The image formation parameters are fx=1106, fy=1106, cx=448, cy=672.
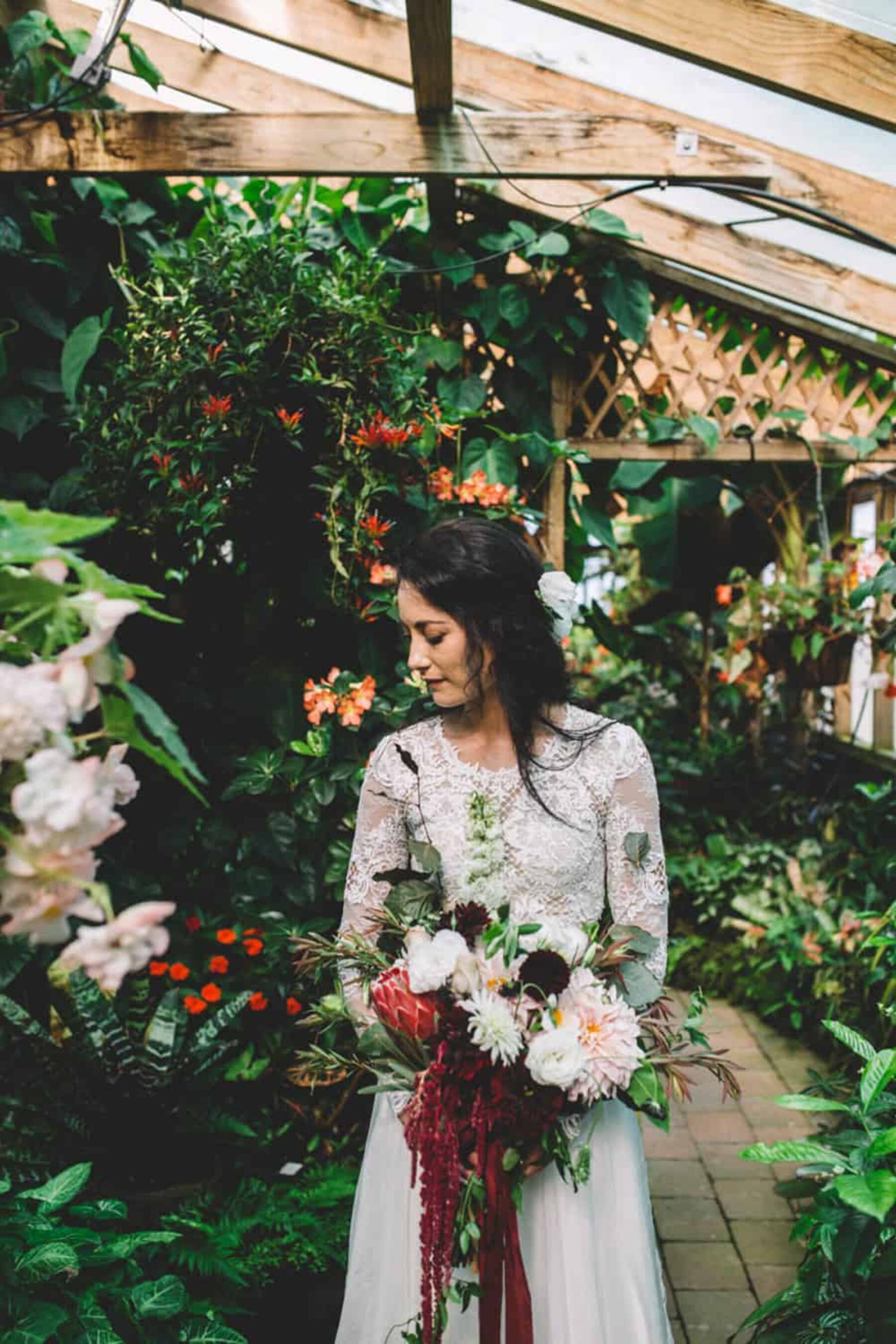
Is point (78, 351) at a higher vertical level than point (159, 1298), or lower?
higher

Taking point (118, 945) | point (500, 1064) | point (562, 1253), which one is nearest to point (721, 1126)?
point (562, 1253)

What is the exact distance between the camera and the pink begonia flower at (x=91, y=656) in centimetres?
73

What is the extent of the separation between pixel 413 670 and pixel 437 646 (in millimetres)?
63

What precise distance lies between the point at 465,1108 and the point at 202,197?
9.25ft

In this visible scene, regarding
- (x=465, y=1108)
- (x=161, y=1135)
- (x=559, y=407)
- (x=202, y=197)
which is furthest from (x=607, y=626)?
(x=465, y=1108)

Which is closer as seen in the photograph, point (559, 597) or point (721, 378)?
point (559, 597)

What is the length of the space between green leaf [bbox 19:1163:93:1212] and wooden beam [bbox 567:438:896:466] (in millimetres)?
2555

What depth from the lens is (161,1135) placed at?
8.14ft

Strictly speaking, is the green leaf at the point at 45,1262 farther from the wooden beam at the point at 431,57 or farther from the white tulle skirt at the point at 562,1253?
the wooden beam at the point at 431,57

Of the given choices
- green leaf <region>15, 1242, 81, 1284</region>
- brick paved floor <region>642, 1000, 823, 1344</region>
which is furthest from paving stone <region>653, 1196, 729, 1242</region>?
green leaf <region>15, 1242, 81, 1284</region>

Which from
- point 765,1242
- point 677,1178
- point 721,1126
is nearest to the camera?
point 765,1242

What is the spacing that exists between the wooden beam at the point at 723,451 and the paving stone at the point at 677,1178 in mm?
2236

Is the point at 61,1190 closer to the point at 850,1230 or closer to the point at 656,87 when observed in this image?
the point at 850,1230

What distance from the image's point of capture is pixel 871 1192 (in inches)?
60.7
